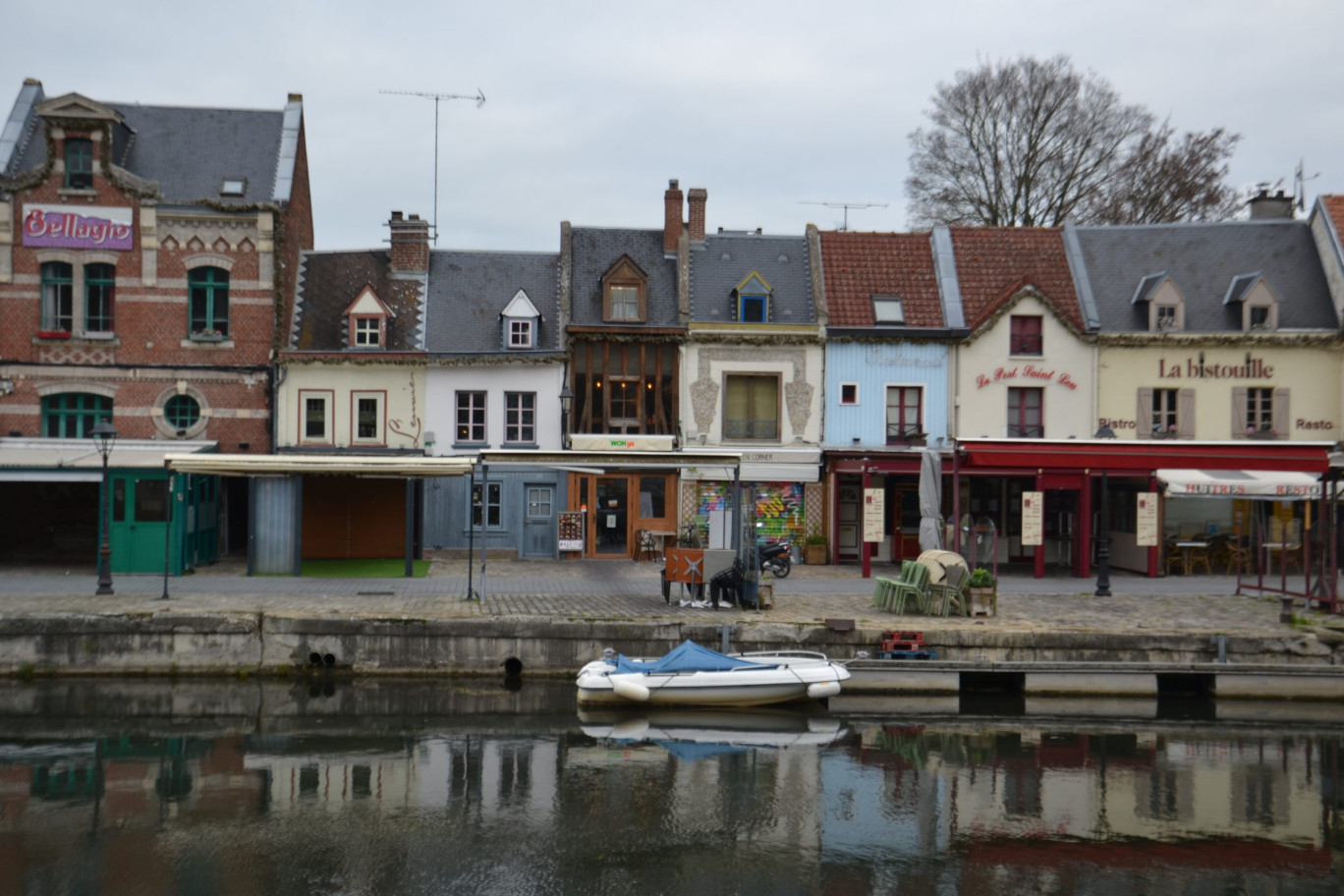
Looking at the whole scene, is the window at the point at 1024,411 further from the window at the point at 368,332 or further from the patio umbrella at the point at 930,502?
the window at the point at 368,332

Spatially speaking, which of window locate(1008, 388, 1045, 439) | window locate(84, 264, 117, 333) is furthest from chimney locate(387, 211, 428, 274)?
window locate(1008, 388, 1045, 439)

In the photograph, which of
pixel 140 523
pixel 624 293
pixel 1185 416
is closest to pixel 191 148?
pixel 140 523

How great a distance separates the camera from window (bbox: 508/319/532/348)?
26.6 meters

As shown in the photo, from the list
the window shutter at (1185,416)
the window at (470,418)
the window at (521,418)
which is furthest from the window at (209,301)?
the window shutter at (1185,416)

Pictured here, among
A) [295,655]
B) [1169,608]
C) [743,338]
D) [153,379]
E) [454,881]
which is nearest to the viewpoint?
[454,881]

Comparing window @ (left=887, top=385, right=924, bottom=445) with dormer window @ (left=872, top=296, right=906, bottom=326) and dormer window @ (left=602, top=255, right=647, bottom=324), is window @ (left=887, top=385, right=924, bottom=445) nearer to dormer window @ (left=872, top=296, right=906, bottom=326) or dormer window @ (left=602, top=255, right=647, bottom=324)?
dormer window @ (left=872, top=296, right=906, bottom=326)

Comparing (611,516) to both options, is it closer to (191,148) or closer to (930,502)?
(930,502)

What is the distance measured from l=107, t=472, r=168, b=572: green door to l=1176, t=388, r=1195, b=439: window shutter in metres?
24.4

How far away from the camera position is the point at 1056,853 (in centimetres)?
1118

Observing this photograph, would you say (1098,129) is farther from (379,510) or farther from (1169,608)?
(379,510)

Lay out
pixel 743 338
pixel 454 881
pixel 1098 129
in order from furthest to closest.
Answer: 1. pixel 1098 129
2. pixel 743 338
3. pixel 454 881

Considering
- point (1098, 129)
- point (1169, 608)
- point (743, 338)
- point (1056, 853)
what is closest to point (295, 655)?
point (1056, 853)

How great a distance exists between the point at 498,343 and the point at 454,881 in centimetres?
1829

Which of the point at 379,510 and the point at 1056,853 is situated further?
the point at 379,510
